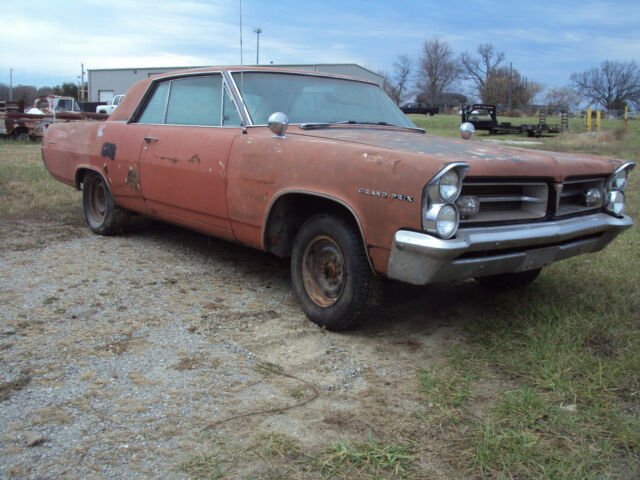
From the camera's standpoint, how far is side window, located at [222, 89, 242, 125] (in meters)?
4.05

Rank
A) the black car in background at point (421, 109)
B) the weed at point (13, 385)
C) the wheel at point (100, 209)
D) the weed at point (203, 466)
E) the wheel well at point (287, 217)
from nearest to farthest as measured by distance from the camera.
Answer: the weed at point (203, 466)
the weed at point (13, 385)
the wheel well at point (287, 217)
the wheel at point (100, 209)
the black car in background at point (421, 109)

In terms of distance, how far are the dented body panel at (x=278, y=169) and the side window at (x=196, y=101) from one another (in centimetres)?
6

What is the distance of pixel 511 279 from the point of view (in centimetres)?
408

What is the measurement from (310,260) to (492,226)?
1101mm

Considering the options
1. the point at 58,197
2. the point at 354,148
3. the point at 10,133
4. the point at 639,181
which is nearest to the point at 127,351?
the point at 354,148

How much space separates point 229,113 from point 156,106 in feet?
3.64

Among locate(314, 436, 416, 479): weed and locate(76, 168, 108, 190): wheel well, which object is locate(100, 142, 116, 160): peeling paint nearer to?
locate(76, 168, 108, 190): wheel well

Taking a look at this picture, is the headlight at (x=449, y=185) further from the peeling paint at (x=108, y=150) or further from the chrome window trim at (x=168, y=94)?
the peeling paint at (x=108, y=150)

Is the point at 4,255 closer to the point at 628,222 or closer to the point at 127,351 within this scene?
the point at 127,351

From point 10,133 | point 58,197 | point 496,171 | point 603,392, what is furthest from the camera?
point 10,133

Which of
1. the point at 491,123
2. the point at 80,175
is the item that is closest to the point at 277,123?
the point at 80,175

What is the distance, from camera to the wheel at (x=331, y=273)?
314 cm

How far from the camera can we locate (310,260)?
3.53 metres

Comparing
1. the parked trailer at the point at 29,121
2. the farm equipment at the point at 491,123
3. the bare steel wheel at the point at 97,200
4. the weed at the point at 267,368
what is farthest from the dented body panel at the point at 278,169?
the farm equipment at the point at 491,123
